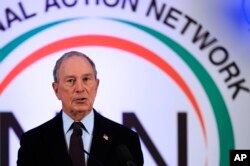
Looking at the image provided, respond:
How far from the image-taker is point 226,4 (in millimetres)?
2543

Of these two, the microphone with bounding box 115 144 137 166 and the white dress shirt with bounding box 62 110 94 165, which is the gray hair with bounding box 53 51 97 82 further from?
the microphone with bounding box 115 144 137 166

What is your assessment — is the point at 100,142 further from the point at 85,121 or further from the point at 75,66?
the point at 75,66

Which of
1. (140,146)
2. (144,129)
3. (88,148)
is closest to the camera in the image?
(88,148)

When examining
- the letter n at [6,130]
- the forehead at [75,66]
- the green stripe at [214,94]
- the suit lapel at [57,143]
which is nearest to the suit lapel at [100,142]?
the suit lapel at [57,143]

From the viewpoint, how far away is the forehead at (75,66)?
7.08ft

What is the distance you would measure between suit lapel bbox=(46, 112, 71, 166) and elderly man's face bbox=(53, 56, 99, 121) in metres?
0.08

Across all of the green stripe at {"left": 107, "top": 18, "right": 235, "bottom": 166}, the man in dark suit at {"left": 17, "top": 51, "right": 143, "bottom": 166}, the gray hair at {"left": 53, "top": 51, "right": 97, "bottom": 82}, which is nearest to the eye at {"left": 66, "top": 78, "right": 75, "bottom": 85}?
the man in dark suit at {"left": 17, "top": 51, "right": 143, "bottom": 166}

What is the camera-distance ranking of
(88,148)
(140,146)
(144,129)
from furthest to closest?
(144,129) < (140,146) < (88,148)

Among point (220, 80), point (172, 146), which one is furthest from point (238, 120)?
point (172, 146)

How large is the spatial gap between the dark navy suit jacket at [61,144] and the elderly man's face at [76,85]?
0.24 ft

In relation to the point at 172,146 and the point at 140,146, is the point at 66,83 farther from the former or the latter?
the point at 172,146

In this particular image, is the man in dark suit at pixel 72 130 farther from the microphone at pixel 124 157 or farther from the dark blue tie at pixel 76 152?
the microphone at pixel 124 157

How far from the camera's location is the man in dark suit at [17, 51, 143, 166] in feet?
6.82

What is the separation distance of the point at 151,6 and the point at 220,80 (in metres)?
→ 0.58
